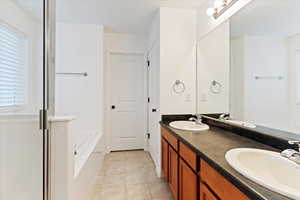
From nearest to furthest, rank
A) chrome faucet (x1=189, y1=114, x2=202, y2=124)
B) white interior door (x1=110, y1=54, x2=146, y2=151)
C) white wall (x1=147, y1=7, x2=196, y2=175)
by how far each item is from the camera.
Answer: chrome faucet (x1=189, y1=114, x2=202, y2=124)
white wall (x1=147, y1=7, x2=196, y2=175)
white interior door (x1=110, y1=54, x2=146, y2=151)

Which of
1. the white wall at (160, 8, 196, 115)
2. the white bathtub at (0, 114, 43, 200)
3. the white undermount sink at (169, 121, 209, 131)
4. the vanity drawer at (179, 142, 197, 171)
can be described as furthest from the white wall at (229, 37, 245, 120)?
the white bathtub at (0, 114, 43, 200)

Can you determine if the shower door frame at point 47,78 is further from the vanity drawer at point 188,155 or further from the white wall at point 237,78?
the white wall at point 237,78

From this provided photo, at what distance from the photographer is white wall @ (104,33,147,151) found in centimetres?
378

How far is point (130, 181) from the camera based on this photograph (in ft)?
8.24

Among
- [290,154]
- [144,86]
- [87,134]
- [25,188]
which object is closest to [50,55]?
[25,188]

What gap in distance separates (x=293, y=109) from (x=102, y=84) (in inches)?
114

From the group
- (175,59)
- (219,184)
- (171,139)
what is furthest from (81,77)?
(219,184)

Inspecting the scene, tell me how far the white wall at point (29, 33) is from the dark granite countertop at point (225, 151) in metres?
1.52

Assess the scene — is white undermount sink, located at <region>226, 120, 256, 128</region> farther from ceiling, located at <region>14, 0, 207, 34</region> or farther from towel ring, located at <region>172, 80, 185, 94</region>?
ceiling, located at <region>14, 0, 207, 34</region>

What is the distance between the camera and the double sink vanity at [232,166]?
77cm

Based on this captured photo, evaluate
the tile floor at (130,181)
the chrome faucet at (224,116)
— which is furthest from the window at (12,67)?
the chrome faucet at (224,116)

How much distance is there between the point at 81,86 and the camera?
339 centimetres

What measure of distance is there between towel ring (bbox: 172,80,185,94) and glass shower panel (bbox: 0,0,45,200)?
168 cm

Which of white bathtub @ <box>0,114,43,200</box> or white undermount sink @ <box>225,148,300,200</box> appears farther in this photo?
white bathtub @ <box>0,114,43,200</box>
